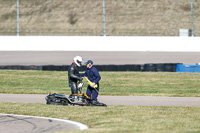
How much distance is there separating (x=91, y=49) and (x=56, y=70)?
4.02 meters

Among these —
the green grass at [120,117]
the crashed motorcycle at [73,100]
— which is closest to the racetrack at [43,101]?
the green grass at [120,117]

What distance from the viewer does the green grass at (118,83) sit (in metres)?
17.6

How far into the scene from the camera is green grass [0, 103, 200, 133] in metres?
8.54

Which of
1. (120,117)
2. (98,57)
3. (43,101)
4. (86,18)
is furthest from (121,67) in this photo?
(86,18)

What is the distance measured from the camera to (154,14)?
36750 mm

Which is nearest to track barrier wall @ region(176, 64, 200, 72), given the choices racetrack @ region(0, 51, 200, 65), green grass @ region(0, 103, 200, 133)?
racetrack @ region(0, 51, 200, 65)

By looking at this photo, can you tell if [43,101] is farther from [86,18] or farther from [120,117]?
[86,18]

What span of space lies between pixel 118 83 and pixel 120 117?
10477 mm

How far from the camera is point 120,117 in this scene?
33.2 ft

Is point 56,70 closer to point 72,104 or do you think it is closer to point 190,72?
point 190,72

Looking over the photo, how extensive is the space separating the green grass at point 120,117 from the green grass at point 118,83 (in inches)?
203

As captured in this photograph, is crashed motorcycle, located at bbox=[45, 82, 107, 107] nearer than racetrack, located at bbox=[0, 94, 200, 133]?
No

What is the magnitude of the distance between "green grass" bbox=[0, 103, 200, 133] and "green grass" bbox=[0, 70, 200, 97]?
5164 millimetres

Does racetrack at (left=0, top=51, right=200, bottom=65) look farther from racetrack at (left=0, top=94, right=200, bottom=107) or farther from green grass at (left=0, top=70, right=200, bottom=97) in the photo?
racetrack at (left=0, top=94, right=200, bottom=107)
